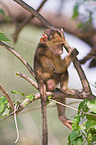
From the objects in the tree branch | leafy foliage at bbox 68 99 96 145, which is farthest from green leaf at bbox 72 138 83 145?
the tree branch

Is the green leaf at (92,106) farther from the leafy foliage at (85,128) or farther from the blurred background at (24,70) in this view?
the blurred background at (24,70)

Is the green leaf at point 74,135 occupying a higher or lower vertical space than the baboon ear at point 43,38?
lower

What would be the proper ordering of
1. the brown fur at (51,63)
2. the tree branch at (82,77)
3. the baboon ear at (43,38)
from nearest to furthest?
the tree branch at (82,77)
the brown fur at (51,63)
the baboon ear at (43,38)

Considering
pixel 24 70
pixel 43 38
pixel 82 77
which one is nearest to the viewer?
pixel 82 77

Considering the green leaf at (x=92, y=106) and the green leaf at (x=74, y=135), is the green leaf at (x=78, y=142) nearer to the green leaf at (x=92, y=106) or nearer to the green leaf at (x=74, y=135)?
the green leaf at (x=74, y=135)

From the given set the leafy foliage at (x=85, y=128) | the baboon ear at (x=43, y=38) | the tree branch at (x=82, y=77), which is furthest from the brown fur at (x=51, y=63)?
the leafy foliage at (x=85, y=128)

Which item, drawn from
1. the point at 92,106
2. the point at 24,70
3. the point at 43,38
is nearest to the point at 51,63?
the point at 43,38

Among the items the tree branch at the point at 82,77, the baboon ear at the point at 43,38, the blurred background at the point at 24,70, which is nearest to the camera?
the tree branch at the point at 82,77

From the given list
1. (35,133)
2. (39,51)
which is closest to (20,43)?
(35,133)

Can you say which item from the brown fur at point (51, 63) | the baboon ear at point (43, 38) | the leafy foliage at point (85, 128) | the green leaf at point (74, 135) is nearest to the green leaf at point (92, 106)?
the leafy foliage at point (85, 128)

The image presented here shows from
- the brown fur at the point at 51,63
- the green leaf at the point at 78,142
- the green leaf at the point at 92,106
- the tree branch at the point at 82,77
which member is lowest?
the green leaf at the point at 78,142

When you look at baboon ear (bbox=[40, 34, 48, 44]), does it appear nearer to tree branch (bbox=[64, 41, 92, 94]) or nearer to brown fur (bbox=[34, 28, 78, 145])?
brown fur (bbox=[34, 28, 78, 145])

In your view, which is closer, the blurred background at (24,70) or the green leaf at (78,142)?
the green leaf at (78,142)

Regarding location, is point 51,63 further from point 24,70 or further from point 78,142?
point 24,70
